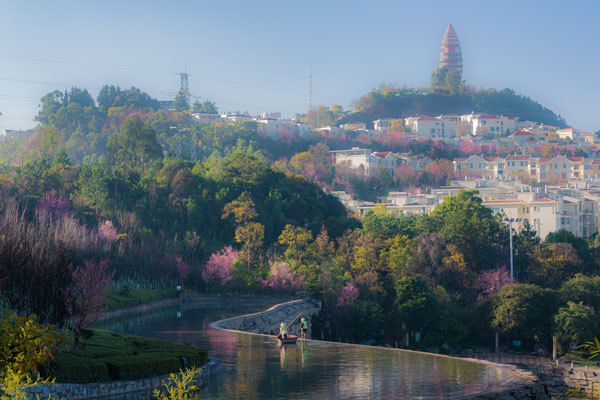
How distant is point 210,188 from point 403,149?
7676 cm

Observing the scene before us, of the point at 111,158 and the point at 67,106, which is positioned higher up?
the point at 67,106

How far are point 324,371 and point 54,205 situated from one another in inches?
1449

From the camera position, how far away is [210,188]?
200ft

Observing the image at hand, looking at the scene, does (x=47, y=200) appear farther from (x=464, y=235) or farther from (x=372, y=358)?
(x=372, y=358)

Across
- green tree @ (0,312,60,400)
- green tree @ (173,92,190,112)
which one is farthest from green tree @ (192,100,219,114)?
green tree @ (0,312,60,400)

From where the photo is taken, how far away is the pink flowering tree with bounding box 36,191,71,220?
171ft

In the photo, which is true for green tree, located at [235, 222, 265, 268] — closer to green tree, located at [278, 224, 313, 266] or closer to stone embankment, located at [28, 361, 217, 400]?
green tree, located at [278, 224, 313, 266]

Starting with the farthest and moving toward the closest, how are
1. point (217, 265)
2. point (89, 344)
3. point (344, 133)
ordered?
point (344, 133) → point (217, 265) → point (89, 344)

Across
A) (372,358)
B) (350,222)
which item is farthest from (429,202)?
(372,358)

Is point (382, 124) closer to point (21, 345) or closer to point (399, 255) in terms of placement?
point (399, 255)

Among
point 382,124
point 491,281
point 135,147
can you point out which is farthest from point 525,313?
point 382,124

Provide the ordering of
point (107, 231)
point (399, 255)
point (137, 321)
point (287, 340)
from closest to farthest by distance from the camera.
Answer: point (287, 340) < point (137, 321) < point (107, 231) < point (399, 255)

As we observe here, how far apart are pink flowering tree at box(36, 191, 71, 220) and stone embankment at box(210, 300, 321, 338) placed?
17674 mm

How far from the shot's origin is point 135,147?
71.0 meters
